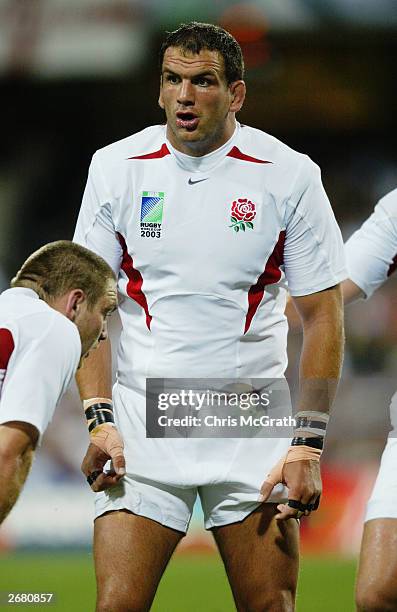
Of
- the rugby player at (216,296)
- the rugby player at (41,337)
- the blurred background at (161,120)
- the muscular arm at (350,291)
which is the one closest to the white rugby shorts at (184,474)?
the rugby player at (216,296)

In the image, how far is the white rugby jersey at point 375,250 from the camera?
365cm

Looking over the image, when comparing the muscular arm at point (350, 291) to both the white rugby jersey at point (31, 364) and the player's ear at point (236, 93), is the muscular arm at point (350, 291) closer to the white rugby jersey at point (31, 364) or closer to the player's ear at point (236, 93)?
the player's ear at point (236, 93)

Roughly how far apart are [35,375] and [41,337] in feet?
0.31

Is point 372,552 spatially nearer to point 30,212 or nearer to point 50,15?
point 30,212

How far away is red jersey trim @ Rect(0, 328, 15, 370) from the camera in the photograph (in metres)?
2.60

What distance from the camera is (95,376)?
3.33 meters

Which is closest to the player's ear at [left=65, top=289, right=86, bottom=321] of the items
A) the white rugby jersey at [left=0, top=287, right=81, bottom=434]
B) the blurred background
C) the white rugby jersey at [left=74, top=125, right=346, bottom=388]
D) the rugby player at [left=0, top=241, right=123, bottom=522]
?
the rugby player at [left=0, top=241, right=123, bottom=522]

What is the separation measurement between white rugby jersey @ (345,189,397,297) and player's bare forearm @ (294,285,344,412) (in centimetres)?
42

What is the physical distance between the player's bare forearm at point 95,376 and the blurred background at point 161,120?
2.19 m

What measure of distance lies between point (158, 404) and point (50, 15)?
13.0ft

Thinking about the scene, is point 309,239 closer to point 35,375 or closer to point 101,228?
point 101,228

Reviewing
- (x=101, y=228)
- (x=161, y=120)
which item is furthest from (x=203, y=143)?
(x=161, y=120)

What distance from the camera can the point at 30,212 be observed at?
20.9 ft

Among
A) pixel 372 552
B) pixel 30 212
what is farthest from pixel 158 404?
pixel 30 212
